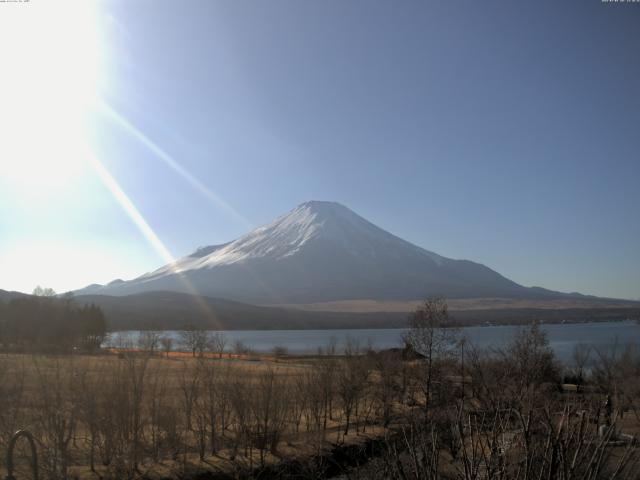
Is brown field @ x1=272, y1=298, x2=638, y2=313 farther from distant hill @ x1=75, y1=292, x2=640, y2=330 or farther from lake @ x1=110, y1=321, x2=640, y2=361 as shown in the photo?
lake @ x1=110, y1=321, x2=640, y2=361

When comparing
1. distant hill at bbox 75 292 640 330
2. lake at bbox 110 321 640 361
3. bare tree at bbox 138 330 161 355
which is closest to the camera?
bare tree at bbox 138 330 161 355

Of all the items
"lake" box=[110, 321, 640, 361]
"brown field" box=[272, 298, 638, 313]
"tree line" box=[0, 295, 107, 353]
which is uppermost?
"tree line" box=[0, 295, 107, 353]

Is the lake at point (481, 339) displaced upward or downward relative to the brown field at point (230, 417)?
downward

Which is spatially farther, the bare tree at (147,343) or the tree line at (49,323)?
the tree line at (49,323)

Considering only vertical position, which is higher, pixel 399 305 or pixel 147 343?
pixel 147 343

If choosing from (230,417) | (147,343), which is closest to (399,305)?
(230,417)

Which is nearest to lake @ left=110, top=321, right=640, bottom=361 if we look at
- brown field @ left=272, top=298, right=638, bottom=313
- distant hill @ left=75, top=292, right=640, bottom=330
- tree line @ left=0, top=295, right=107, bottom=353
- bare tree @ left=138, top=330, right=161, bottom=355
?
bare tree @ left=138, top=330, right=161, bottom=355

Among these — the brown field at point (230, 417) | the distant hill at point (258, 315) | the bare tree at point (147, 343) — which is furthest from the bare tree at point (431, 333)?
the distant hill at point (258, 315)

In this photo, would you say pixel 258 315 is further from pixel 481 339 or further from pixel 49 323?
pixel 49 323

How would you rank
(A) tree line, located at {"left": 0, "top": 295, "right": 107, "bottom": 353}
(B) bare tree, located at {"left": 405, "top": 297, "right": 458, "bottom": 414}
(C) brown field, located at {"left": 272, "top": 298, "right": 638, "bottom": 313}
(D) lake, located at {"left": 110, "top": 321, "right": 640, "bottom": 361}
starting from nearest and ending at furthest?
1. (B) bare tree, located at {"left": 405, "top": 297, "right": 458, "bottom": 414}
2. (A) tree line, located at {"left": 0, "top": 295, "right": 107, "bottom": 353}
3. (D) lake, located at {"left": 110, "top": 321, "right": 640, "bottom": 361}
4. (C) brown field, located at {"left": 272, "top": 298, "right": 638, "bottom": 313}

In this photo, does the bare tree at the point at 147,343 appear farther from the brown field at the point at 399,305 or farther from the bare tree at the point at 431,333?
the brown field at the point at 399,305

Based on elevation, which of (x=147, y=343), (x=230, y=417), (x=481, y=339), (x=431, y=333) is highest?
(x=431, y=333)

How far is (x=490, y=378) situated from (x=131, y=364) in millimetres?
15954

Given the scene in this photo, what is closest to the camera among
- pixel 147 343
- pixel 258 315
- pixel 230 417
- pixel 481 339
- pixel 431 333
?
pixel 230 417
